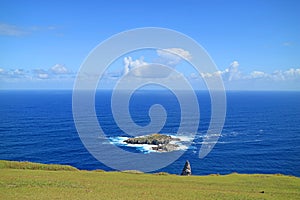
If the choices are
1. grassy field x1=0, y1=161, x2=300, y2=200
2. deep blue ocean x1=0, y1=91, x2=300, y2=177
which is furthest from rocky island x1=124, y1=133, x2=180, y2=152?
grassy field x1=0, y1=161, x2=300, y2=200

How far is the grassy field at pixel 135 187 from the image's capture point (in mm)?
27061

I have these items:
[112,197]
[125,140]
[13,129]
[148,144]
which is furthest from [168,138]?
[112,197]

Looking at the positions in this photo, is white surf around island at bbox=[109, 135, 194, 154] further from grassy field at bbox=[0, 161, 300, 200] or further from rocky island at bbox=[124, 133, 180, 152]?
grassy field at bbox=[0, 161, 300, 200]

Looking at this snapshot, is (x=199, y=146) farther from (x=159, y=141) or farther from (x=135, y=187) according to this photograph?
(x=135, y=187)

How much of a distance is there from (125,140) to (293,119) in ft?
425

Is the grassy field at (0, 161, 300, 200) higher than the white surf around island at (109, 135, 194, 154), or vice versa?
the grassy field at (0, 161, 300, 200)

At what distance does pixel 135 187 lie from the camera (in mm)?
31047

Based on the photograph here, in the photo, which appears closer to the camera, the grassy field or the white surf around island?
the grassy field

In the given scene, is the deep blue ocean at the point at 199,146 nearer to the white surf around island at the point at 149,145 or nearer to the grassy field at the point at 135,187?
the white surf around island at the point at 149,145

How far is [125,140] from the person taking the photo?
5103 inches

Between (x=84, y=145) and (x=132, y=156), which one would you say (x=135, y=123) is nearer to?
(x=84, y=145)

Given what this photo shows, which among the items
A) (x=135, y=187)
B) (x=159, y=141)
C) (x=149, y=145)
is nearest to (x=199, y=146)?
(x=159, y=141)

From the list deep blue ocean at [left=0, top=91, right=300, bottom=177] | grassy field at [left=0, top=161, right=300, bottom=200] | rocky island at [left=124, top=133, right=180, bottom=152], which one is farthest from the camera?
rocky island at [left=124, top=133, right=180, bottom=152]

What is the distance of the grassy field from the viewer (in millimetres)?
27061
